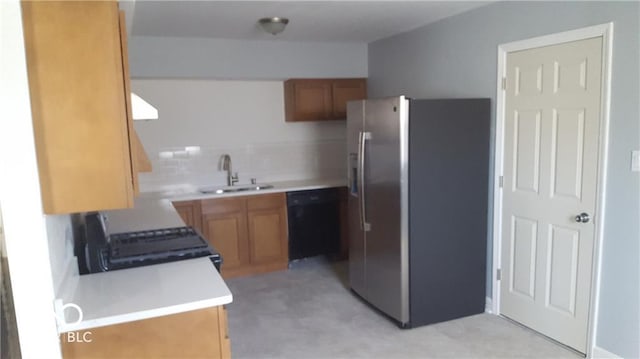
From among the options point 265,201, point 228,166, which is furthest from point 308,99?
point 265,201

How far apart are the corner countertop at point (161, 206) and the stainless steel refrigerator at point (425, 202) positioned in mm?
1293

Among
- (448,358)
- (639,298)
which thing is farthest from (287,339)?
(639,298)

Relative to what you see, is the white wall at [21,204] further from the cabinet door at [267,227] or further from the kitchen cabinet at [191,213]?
the cabinet door at [267,227]

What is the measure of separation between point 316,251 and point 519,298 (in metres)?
2.13

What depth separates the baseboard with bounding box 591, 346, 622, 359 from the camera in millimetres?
2752

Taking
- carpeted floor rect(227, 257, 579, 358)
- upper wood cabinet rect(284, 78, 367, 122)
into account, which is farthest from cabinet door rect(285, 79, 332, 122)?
carpeted floor rect(227, 257, 579, 358)

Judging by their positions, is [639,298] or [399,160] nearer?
[639,298]

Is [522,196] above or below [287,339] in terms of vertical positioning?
above

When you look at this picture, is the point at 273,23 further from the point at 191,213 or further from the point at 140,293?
the point at 140,293

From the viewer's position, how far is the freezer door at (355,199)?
3.70 m

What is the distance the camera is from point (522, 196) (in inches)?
131

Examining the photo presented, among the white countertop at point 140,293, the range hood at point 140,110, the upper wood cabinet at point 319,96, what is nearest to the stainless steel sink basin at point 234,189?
the upper wood cabinet at point 319,96

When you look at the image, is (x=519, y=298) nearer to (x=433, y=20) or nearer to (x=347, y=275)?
(x=347, y=275)

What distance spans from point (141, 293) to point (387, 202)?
6.40 ft
